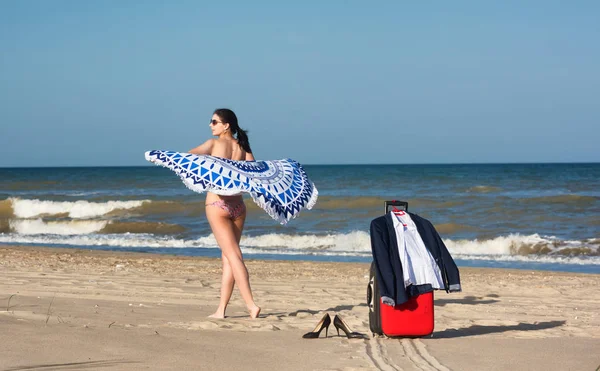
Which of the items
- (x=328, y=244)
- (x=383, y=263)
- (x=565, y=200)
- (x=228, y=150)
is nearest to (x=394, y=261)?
(x=383, y=263)

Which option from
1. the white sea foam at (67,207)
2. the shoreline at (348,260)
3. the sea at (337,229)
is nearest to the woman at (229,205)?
the shoreline at (348,260)

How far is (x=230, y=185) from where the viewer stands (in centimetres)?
598

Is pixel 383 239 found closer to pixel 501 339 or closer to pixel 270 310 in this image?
pixel 501 339

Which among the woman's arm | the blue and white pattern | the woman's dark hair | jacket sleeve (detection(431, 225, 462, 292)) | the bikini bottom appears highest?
the woman's dark hair

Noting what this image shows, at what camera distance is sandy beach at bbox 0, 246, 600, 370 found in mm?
4652

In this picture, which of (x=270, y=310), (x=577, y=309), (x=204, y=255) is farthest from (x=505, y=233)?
(x=270, y=310)

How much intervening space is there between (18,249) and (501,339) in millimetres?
11741

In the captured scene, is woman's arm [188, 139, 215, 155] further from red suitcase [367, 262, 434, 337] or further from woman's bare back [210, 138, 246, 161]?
red suitcase [367, 262, 434, 337]

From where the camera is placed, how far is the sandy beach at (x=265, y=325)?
4652 mm

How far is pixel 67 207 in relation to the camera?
106ft

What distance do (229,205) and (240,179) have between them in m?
0.31

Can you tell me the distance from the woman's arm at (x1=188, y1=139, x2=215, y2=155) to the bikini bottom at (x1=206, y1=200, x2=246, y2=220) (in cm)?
41

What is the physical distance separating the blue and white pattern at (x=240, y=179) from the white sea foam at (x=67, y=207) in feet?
83.2

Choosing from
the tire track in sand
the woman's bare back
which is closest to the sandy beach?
the tire track in sand
